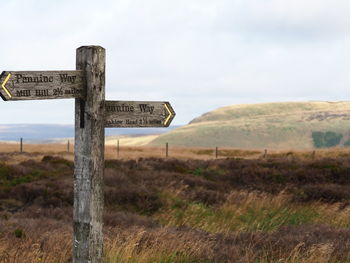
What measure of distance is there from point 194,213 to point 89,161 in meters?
8.63

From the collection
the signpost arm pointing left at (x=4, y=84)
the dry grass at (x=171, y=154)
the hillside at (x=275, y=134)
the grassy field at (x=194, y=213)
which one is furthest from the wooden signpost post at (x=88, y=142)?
the hillside at (x=275, y=134)

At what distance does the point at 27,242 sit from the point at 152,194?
7.23 meters

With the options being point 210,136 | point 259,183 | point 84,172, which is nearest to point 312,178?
point 259,183

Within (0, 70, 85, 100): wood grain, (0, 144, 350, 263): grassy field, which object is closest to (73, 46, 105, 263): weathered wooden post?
(0, 70, 85, 100): wood grain

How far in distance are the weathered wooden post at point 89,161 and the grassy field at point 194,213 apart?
4.33 ft

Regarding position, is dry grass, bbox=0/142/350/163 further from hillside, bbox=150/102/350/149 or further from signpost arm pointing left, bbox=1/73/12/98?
hillside, bbox=150/102/350/149

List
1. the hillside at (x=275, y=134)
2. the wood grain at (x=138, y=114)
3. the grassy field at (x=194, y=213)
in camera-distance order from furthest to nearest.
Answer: the hillside at (x=275, y=134), the grassy field at (x=194, y=213), the wood grain at (x=138, y=114)

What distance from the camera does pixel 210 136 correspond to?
558 feet

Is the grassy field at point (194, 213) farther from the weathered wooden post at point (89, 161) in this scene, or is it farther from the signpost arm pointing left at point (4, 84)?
Answer: the signpost arm pointing left at point (4, 84)

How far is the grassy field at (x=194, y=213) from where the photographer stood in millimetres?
7559

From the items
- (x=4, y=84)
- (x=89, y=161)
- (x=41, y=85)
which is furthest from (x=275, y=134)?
(x=4, y=84)

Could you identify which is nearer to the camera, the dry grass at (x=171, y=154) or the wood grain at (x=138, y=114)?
the wood grain at (x=138, y=114)

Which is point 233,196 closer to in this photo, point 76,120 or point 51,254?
point 51,254

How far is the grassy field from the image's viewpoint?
24.8ft
